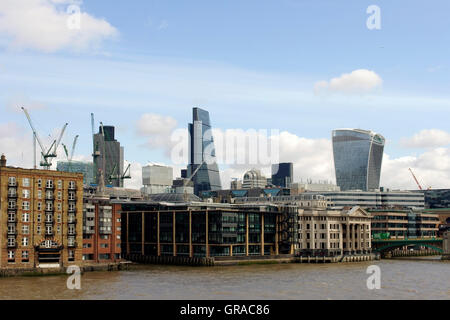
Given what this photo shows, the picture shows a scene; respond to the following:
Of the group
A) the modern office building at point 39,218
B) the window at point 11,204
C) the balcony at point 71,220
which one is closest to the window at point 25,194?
the modern office building at point 39,218

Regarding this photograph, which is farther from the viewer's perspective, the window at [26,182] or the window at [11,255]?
the window at [26,182]

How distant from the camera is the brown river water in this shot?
9494 cm

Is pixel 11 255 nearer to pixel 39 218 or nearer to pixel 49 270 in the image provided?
pixel 49 270

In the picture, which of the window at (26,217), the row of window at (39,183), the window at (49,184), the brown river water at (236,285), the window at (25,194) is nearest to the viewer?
the brown river water at (236,285)

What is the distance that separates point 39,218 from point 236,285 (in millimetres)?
43626

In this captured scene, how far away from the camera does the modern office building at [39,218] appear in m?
124

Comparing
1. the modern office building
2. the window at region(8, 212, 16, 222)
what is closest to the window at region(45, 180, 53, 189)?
the modern office building

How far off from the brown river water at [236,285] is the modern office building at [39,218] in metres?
6.80

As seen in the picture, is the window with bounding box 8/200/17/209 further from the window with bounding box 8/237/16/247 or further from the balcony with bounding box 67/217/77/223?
the balcony with bounding box 67/217/77/223

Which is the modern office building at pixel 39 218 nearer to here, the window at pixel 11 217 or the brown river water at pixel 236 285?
the window at pixel 11 217

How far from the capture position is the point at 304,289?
103 m

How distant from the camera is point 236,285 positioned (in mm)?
108750
